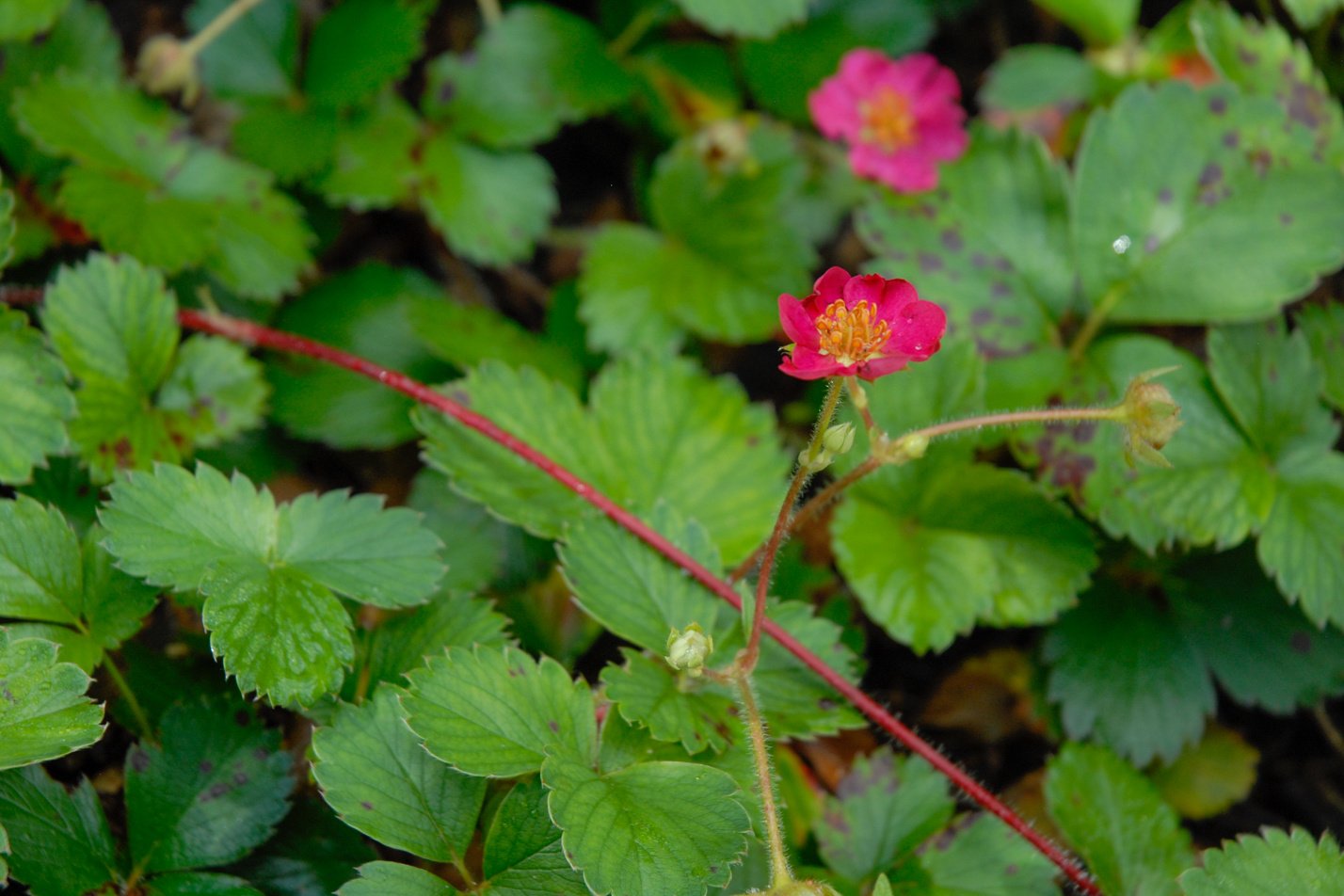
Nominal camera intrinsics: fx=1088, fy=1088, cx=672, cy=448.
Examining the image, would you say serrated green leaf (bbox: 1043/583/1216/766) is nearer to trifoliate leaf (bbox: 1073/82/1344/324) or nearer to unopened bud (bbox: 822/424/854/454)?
trifoliate leaf (bbox: 1073/82/1344/324)

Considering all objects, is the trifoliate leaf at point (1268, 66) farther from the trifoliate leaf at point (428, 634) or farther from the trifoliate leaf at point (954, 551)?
the trifoliate leaf at point (428, 634)

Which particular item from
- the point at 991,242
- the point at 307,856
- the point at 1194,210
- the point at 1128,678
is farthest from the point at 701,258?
the point at 307,856

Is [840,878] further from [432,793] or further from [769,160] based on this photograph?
[769,160]

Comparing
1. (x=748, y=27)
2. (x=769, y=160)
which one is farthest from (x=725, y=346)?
(x=748, y=27)

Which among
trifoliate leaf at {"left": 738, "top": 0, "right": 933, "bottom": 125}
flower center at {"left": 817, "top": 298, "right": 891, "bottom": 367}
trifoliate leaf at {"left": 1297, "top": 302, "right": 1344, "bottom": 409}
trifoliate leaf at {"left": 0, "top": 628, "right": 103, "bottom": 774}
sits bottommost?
trifoliate leaf at {"left": 1297, "top": 302, "right": 1344, "bottom": 409}

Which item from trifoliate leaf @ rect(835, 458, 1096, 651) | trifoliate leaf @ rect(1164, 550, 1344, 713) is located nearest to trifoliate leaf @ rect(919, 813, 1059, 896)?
trifoliate leaf @ rect(835, 458, 1096, 651)

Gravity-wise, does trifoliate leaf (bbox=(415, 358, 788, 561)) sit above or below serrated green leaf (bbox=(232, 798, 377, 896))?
above

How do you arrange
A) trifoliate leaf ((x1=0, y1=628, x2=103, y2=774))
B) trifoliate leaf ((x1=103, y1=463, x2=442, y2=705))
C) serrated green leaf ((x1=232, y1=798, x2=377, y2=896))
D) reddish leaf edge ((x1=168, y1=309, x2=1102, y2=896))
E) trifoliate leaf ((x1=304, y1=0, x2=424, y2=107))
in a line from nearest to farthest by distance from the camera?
trifoliate leaf ((x1=0, y1=628, x2=103, y2=774)) < trifoliate leaf ((x1=103, y1=463, x2=442, y2=705)) < serrated green leaf ((x1=232, y1=798, x2=377, y2=896)) < reddish leaf edge ((x1=168, y1=309, x2=1102, y2=896)) < trifoliate leaf ((x1=304, y1=0, x2=424, y2=107))
